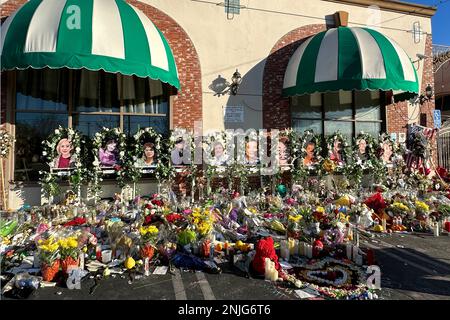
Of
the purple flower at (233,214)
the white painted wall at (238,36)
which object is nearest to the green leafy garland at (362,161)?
the white painted wall at (238,36)

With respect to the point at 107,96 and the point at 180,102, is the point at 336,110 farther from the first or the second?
the point at 107,96

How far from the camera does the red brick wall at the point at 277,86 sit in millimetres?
8977

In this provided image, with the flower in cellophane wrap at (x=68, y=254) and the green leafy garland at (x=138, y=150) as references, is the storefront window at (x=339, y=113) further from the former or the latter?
the flower in cellophane wrap at (x=68, y=254)

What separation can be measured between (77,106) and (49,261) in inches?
196

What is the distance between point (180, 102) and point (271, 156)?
9.93 ft

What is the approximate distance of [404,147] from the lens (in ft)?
32.6

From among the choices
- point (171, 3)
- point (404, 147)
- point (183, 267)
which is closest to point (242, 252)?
point (183, 267)

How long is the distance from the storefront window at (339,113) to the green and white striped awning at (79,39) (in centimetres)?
487

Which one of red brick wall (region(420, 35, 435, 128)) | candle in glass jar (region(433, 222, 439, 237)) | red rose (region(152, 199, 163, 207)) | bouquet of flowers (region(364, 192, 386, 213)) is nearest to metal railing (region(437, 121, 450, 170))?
red brick wall (region(420, 35, 435, 128))

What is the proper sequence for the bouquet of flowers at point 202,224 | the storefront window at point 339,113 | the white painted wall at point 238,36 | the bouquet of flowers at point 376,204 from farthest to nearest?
Answer: 1. the storefront window at point 339,113
2. the white painted wall at point 238,36
3. the bouquet of flowers at point 376,204
4. the bouquet of flowers at point 202,224

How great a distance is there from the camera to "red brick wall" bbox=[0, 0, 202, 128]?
814cm

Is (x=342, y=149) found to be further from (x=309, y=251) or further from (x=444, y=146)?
(x=444, y=146)

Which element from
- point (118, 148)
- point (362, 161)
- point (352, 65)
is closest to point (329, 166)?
point (362, 161)

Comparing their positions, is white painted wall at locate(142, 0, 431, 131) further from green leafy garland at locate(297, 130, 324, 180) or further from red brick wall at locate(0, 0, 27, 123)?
red brick wall at locate(0, 0, 27, 123)
